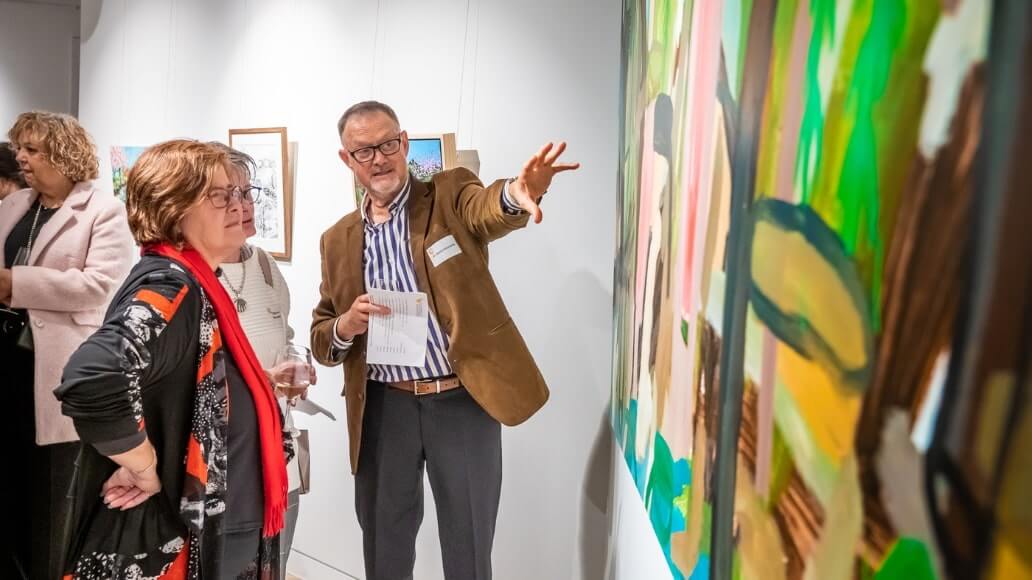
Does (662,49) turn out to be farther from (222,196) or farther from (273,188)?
(273,188)

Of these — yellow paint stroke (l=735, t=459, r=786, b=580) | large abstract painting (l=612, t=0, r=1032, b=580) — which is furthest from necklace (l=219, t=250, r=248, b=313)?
yellow paint stroke (l=735, t=459, r=786, b=580)

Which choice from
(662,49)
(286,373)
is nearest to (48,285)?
(286,373)

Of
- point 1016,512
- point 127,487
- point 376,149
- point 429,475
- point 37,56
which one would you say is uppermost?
point 37,56

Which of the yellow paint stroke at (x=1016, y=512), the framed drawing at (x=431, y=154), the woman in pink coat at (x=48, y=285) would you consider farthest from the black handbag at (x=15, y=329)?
the yellow paint stroke at (x=1016, y=512)

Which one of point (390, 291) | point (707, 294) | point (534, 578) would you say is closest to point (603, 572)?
point (534, 578)

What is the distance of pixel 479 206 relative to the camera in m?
2.63

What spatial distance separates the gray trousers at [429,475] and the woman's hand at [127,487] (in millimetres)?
993

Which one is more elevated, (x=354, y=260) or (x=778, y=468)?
(x=354, y=260)

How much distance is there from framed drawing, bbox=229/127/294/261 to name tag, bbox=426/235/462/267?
1.75m

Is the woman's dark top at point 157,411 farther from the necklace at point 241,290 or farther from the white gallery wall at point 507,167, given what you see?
the white gallery wall at point 507,167

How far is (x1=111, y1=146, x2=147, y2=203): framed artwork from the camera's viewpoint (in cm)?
524

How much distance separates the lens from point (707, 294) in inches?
44.0

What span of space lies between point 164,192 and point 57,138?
1717 millimetres

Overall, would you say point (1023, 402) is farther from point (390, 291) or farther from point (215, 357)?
point (390, 291)
